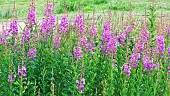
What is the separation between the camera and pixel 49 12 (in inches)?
236

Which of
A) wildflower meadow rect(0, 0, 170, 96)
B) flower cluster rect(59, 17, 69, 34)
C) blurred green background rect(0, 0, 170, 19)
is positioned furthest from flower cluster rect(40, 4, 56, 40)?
blurred green background rect(0, 0, 170, 19)

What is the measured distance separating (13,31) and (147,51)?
1.79 meters

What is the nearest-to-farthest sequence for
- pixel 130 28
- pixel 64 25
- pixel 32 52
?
1. pixel 32 52
2. pixel 64 25
3. pixel 130 28

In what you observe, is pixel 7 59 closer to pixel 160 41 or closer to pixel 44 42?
pixel 44 42

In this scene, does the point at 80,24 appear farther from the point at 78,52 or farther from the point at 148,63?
the point at 148,63

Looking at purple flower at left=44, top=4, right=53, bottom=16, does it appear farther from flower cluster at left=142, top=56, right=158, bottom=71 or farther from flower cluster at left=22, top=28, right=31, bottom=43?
flower cluster at left=142, top=56, right=158, bottom=71

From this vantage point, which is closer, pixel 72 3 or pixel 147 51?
pixel 147 51

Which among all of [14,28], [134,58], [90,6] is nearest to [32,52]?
[14,28]

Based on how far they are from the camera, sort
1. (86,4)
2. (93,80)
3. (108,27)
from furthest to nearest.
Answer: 1. (86,4)
2. (108,27)
3. (93,80)

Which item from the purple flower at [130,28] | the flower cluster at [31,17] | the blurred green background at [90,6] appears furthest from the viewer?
the blurred green background at [90,6]

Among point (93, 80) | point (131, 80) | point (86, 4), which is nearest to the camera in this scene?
point (131, 80)

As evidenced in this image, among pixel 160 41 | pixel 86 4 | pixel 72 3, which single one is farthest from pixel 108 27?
pixel 86 4

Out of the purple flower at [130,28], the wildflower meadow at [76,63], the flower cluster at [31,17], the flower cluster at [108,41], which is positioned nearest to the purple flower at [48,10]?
the wildflower meadow at [76,63]

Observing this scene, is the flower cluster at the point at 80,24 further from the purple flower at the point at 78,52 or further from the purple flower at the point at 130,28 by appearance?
the purple flower at the point at 130,28
